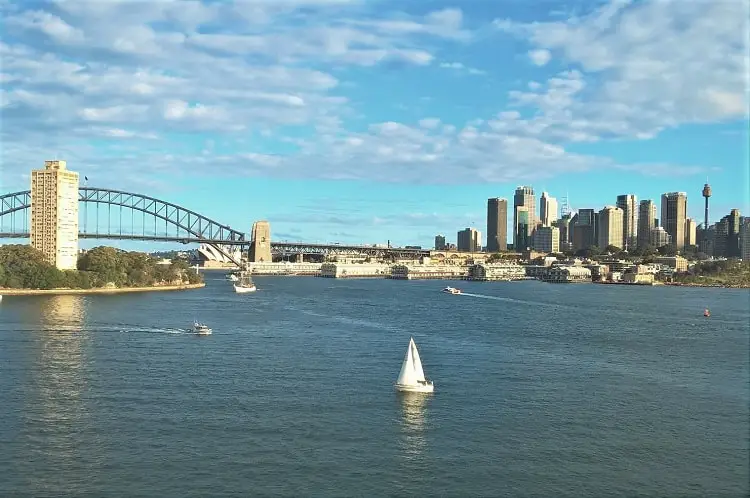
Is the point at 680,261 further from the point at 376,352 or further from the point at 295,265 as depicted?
the point at 376,352

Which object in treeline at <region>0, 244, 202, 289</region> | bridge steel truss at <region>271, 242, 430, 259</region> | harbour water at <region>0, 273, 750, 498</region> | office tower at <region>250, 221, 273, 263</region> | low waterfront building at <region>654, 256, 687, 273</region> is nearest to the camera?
harbour water at <region>0, 273, 750, 498</region>

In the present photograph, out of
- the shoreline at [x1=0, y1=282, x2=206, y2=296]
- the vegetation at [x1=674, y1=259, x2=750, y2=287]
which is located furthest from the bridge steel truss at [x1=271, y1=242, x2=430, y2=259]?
the shoreline at [x1=0, y1=282, x2=206, y2=296]

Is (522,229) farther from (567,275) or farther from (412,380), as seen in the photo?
(412,380)

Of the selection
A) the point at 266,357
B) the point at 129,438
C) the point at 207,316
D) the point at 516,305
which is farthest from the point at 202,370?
the point at 516,305

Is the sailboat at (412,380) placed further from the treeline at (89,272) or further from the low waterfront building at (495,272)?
the low waterfront building at (495,272)

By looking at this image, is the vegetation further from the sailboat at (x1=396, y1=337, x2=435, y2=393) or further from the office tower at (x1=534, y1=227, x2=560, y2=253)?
the sailboat at (x1=396, y1=337, x2=435, y2=393)

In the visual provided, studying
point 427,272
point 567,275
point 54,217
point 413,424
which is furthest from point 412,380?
point 427,272
